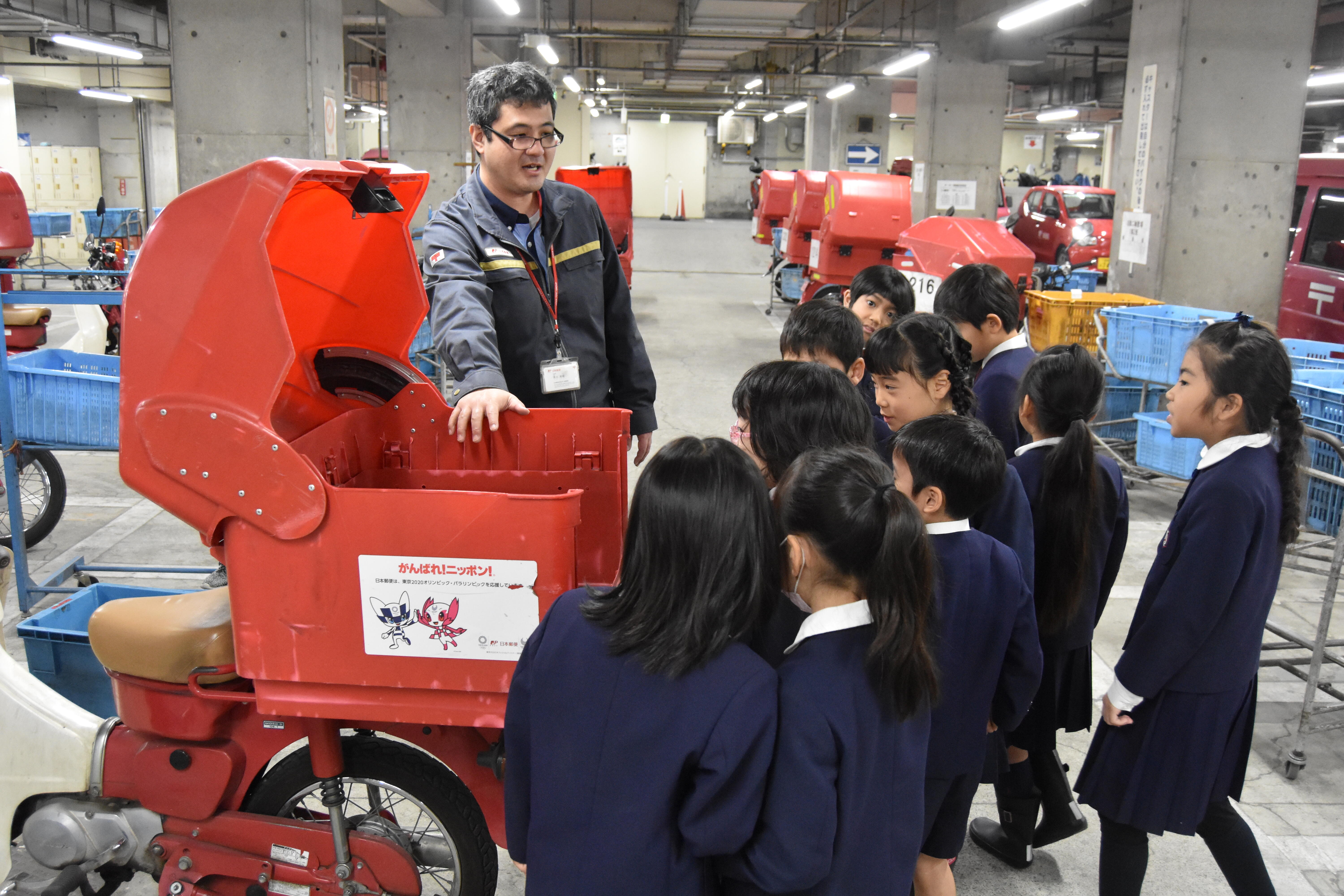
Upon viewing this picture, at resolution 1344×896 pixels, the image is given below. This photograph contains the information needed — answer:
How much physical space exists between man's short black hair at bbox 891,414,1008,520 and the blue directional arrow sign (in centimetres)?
1966

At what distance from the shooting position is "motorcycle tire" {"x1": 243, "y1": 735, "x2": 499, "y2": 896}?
2135 millimetres

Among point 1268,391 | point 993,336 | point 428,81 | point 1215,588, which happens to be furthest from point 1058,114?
point 1215,588

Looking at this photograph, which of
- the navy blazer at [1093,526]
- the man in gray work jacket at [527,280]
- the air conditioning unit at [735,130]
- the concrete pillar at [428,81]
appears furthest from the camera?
the air conditioning unit at [735,130]

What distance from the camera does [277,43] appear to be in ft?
23.2

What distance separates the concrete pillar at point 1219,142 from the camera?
291 inches

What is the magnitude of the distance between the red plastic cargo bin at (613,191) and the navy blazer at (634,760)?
10337 millimetres

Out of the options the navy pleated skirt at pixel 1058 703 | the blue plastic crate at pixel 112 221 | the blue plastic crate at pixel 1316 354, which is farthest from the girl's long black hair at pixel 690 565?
the blue plastic crate at pixel 112 221

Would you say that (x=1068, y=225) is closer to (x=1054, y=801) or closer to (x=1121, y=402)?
(x=1121, y=402)

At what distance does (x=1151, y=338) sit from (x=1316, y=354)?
845 mm

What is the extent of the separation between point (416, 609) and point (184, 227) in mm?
757

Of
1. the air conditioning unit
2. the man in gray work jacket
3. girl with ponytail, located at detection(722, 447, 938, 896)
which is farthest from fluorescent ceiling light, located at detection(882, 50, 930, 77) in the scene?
girl with ponytail, located at detection(722, 447, 938, 896)

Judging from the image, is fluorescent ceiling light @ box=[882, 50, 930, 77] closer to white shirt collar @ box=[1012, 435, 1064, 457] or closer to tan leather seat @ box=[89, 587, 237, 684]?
white shirt collar @ box=[1012, 435, 1064, 457]

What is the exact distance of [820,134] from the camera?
2209cm

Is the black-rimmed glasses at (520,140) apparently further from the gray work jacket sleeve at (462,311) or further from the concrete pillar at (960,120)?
the concrete pillar at (960,120)
